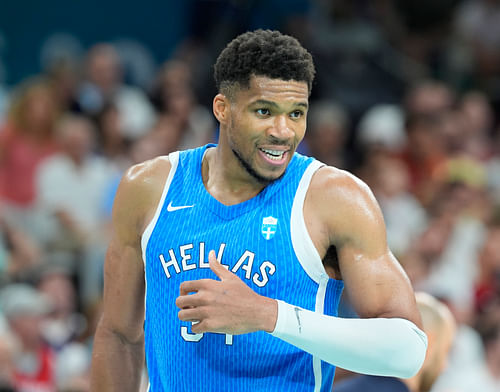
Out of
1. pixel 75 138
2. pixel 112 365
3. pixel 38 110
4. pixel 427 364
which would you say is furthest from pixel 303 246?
pixel 38 110

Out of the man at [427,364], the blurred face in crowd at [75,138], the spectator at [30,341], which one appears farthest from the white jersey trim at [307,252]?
the blurred face in crowd at [75,138]

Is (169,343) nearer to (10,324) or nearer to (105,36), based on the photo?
(10,324)

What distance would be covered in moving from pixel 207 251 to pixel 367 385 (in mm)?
1111

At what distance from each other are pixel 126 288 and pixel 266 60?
1004 mm

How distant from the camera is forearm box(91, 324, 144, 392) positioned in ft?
11.4

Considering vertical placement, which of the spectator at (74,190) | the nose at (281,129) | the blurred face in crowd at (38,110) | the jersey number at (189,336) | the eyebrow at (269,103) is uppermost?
the blurred face in crowd at (38,110)

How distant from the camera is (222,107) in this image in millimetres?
3182

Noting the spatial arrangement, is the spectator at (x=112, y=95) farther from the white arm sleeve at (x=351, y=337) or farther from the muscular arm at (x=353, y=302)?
the white arm sleeve at (x=351, y=337)

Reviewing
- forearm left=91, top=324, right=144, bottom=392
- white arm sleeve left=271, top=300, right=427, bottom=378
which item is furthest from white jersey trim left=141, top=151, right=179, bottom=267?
white arm sleeve left=271, top=300, right=427, bottom=378

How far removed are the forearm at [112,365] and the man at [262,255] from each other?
195mm

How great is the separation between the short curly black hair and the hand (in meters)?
0.68

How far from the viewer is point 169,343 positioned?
3.20 metres

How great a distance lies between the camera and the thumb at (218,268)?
9.26 feet

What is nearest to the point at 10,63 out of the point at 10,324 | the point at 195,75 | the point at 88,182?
the point at 195,75
